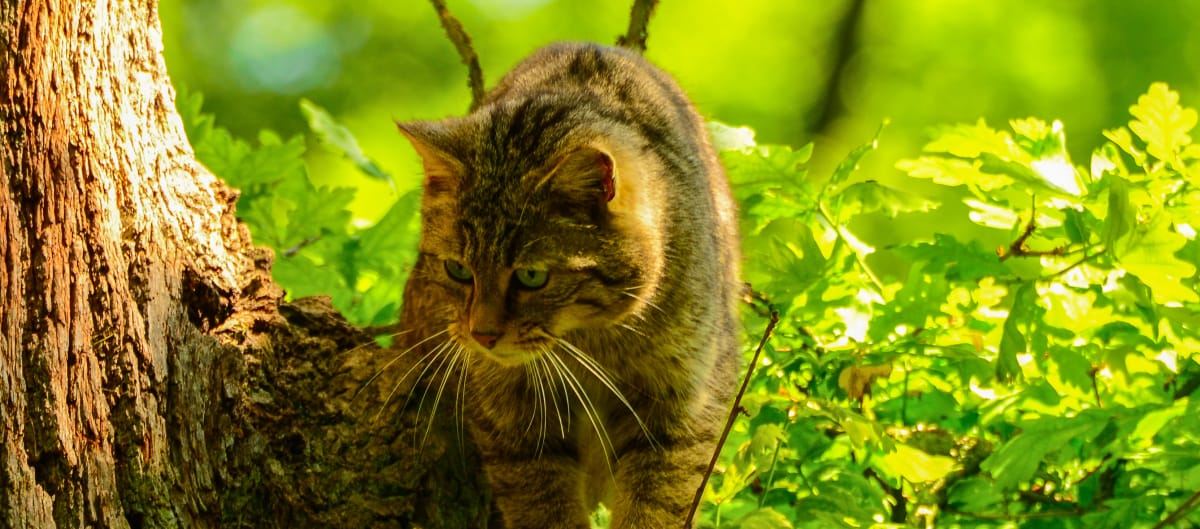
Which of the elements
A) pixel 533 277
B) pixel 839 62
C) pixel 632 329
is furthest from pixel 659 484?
pixel 839 62

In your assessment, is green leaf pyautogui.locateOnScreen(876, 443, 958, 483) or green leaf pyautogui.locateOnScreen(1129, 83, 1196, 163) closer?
green leaf pyautogui.locateOnScreen(876, 443, 958, 483)

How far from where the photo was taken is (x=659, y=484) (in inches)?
97.8

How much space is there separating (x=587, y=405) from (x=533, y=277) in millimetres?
434

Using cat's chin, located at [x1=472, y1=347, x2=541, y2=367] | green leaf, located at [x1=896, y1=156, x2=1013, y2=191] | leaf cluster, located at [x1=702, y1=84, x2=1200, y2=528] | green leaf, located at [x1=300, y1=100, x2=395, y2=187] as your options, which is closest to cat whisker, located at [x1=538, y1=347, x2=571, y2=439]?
cat's chin, located at [x1=472, y1=347, x2=541, y2=367]

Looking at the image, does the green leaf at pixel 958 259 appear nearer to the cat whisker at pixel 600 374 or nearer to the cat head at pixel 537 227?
the cat head at pixel 537 227

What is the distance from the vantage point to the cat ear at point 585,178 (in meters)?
2.17

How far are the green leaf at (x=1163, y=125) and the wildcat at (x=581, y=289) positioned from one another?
957 millimetres

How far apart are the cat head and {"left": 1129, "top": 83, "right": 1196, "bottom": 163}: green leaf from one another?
3.48ft

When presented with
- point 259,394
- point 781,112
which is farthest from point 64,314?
point 781,112

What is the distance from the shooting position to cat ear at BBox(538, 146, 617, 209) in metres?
2.17

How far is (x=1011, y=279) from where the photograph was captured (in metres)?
2.41

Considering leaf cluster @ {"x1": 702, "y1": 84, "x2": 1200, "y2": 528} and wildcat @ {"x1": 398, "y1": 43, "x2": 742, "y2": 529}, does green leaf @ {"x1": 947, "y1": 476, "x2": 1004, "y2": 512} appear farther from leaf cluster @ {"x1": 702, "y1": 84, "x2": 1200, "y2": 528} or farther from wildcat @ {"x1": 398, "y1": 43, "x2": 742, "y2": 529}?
wildcat @ {"x1": 398, "y1": 43, "x2": 742, "y2": 529}

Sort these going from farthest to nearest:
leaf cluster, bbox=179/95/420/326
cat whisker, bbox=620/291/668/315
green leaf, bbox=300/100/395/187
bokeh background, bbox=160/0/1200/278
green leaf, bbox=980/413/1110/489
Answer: bokeh background, bbox=160/0/1200/278, green leaf, bbox=300/100/395/187, leaf cluster, bbox=179/95/420/326, cat whisker, bbox=620/291/668/315, green leaf, bbox=980/413/1110/489

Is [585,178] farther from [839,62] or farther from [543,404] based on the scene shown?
[839,62]
